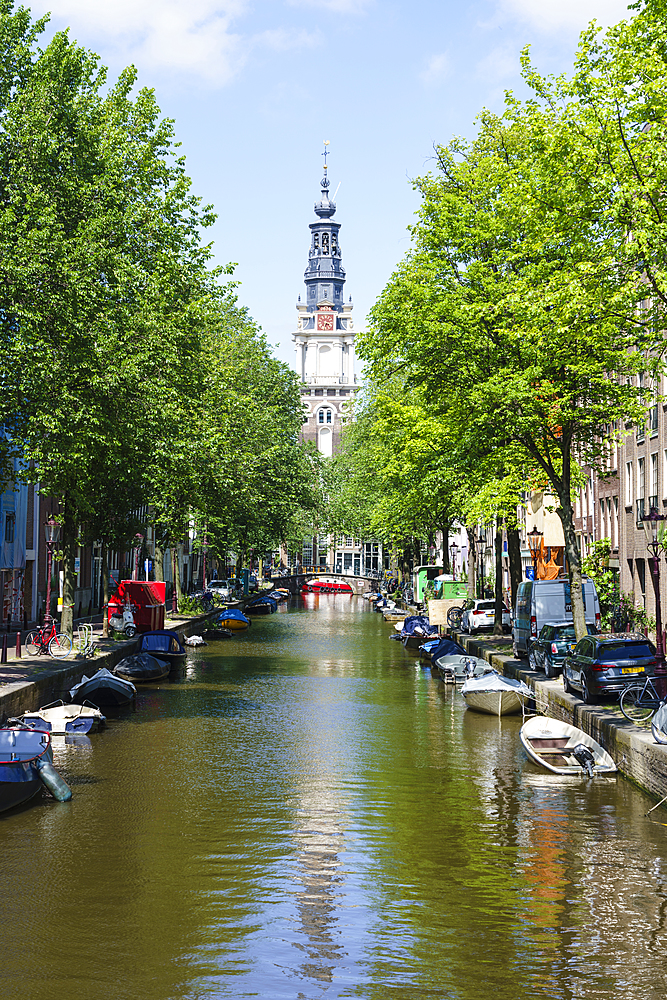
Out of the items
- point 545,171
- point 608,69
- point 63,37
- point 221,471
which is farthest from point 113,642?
point 608,69

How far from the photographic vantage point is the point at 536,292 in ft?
84.4

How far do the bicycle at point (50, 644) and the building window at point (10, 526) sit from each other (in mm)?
12966

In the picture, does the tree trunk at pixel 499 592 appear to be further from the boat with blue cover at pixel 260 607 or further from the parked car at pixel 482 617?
the boat with blue cover at pixel 260 607

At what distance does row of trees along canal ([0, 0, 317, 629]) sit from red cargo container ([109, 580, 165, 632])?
1.86 metres

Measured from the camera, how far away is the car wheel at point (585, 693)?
89.1 ft

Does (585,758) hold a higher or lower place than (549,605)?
lower

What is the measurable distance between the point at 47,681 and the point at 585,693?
13.3 m

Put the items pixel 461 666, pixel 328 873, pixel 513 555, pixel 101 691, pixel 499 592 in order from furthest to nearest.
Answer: pixel 499 592 → pixel 513 555 → pixel 461 666 → pixel 101 691 → pixel 328 873

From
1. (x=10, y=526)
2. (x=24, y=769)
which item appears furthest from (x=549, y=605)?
(x=10, y=526)

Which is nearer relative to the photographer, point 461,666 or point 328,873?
point 328,873

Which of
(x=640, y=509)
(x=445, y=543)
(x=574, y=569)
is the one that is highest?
Answer: (x=640, y=509)

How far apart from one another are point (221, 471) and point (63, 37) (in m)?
24.5

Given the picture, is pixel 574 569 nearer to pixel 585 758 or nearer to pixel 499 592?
pixel 585 758

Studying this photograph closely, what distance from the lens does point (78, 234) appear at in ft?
111
